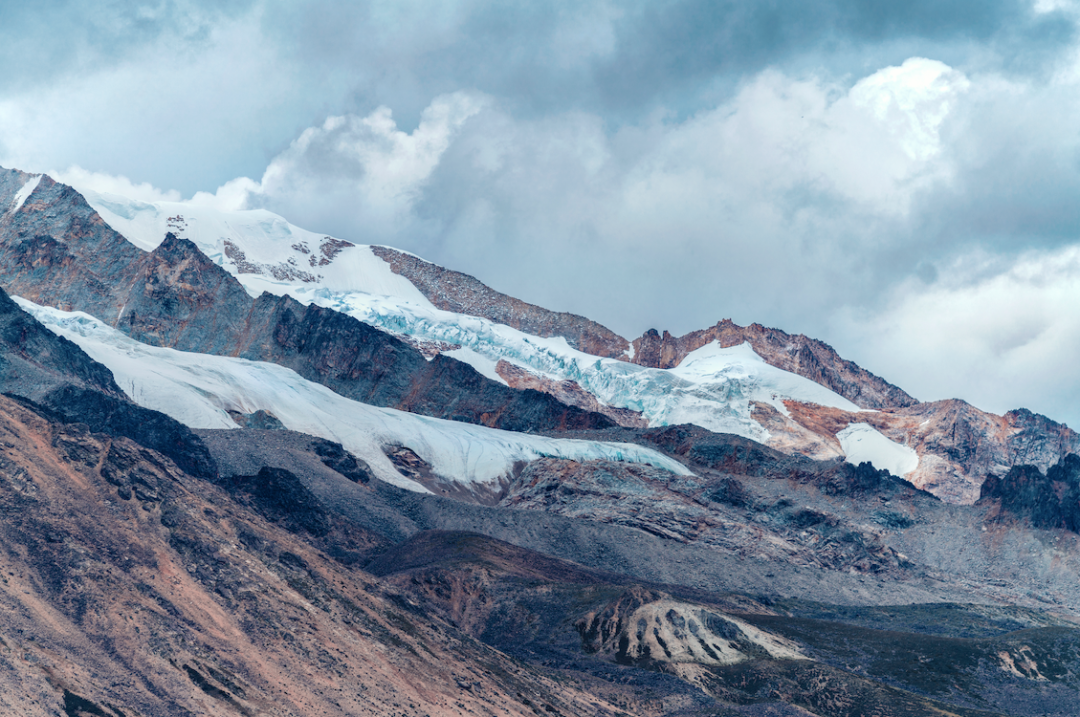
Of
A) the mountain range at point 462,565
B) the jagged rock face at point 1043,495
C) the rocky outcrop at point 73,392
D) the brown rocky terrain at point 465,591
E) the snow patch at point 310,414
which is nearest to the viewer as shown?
the brown rocky terrain at point 465,591

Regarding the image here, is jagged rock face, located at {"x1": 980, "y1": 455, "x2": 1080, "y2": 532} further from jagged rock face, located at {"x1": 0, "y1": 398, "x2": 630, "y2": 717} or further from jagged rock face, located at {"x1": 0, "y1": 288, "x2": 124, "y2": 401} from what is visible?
jagged rock face, located at {"x1": 0, "y1": 288, "x2": 124, "y2": 401}

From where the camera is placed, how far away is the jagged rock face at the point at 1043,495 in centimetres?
14100

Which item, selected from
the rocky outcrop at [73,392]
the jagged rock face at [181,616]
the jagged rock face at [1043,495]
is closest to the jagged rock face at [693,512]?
the jagged rock face at [1043,495]

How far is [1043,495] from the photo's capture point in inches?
5674

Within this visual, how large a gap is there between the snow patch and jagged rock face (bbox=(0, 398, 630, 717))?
75.4 metres

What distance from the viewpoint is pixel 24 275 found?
199500 mm

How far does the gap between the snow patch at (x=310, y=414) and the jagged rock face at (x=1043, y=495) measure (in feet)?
146

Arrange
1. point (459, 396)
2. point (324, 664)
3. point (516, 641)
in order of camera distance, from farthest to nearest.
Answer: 1. point (459, 396)
2. point (516, 641)
3. point (324, 664)

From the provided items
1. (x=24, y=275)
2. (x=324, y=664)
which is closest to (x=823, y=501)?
(x=324, y=664)

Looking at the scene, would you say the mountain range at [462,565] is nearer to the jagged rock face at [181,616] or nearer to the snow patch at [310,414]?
the jagged rock face at [181,616]

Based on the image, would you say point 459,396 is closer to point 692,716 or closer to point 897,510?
point 897,510

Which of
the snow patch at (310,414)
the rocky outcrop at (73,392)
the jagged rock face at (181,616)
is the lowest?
the jagged rock face at (181,616)

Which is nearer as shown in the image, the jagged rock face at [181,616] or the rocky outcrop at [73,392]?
the jagged rock face at [181,616]

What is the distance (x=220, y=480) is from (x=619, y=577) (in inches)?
1365
